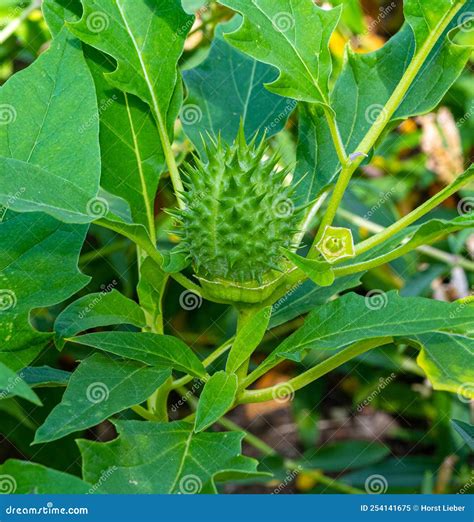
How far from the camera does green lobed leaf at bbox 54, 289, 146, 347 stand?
1399 mm

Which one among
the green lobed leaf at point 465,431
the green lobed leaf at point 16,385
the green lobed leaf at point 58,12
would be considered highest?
the green lobed leaf at point 58,12

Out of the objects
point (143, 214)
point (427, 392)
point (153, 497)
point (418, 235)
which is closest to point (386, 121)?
point (418, 235)

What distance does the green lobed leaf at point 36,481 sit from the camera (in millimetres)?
1162

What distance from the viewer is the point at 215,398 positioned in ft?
4.34

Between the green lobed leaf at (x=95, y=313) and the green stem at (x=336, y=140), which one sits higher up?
the green stem at (x=336, y=140)

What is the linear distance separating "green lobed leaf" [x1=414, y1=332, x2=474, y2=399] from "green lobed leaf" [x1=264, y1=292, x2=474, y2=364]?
0.03m

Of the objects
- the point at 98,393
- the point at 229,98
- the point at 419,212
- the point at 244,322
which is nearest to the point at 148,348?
the point at 98,393

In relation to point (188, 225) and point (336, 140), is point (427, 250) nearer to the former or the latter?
point (336, 140)

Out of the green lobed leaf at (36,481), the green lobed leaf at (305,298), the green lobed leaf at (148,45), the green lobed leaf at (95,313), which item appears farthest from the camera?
the green lobed leaf at (305,298)

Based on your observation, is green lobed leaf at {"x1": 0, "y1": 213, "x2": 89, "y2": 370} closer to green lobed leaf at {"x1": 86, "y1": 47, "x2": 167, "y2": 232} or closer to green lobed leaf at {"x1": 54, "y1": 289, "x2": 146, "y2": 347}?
green lobed leaf at {"x1": 54, "y1": 289, "x2": 146, "y2": 347}

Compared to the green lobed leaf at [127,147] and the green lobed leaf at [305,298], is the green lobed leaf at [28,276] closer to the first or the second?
the green lobed leaf at [127,147]

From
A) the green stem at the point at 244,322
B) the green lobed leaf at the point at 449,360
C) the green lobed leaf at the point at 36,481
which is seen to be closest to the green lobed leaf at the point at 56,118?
the green stem at the point at 244,322

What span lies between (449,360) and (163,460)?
1.77 ft

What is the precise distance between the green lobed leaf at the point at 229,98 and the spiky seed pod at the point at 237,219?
0.36 meters
